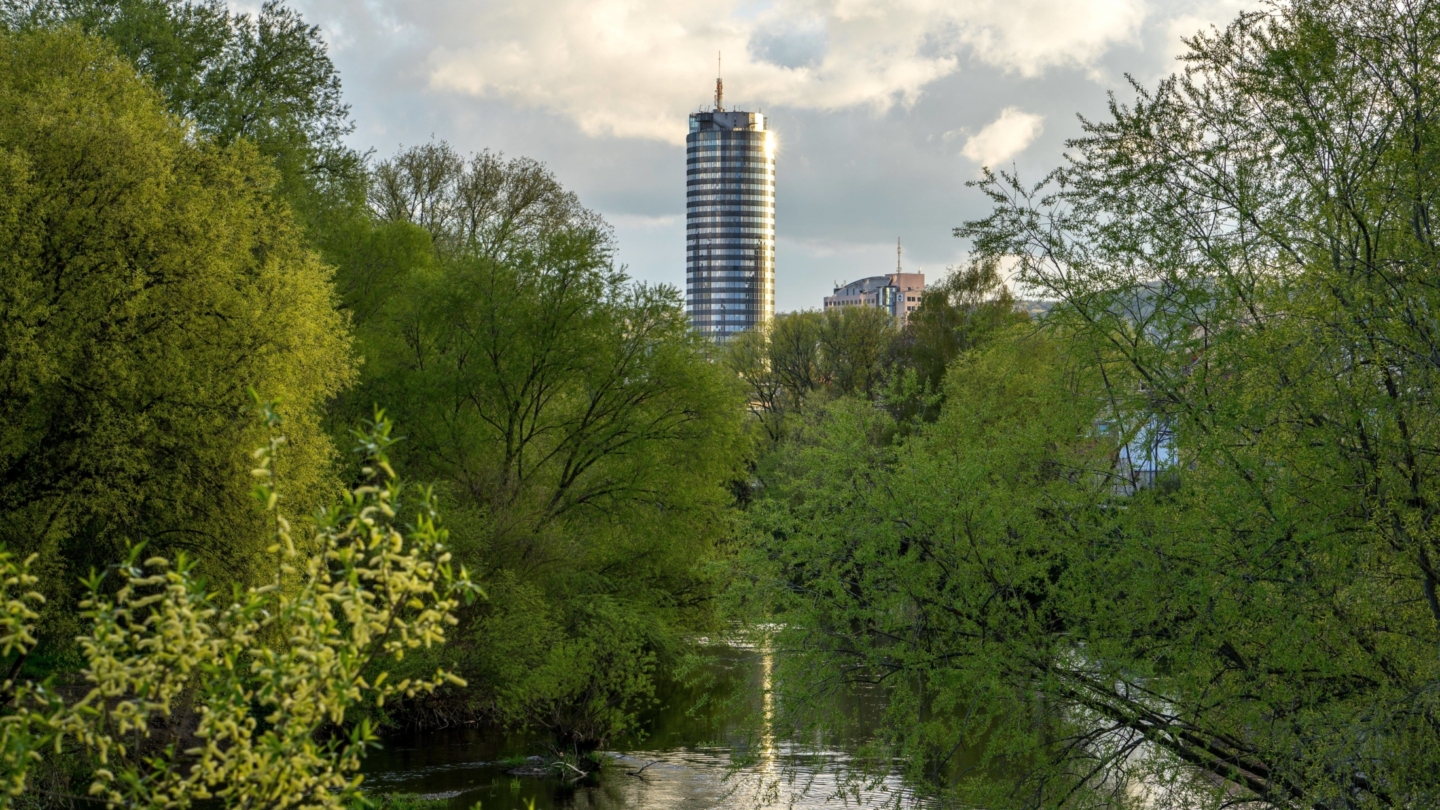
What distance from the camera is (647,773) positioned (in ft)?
83.7

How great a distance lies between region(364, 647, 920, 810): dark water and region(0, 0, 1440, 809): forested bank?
1510mm

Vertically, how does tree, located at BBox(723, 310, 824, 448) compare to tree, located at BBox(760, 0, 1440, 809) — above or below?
above

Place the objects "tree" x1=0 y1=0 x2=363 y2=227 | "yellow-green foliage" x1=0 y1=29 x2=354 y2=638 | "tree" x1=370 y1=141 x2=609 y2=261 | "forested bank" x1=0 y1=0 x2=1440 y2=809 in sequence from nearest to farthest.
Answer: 1. "forested bank" x1=0 y1=0 x2=1440 y2=809
2. "yellow-green foliage" x1=0 y1=29 x2=354 y2=638
3. "tree" x1=0 y1=0 x2=363 y2=227
4. "tree" x1=370 y1=141 x2=609 y2=261

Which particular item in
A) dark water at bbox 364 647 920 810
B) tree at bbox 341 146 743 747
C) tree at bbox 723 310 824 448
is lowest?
dark water at bbox 364 647 920 810

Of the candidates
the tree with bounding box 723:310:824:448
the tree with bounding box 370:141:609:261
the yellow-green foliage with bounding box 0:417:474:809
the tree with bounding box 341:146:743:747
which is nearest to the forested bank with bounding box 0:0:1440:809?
the yellow-green foliage with bounding box 0:417:474:809

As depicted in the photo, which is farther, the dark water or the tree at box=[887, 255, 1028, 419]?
the tree at box=[887, 255, 1028, 419]

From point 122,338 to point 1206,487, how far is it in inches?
618

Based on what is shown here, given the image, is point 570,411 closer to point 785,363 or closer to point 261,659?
point 261,659

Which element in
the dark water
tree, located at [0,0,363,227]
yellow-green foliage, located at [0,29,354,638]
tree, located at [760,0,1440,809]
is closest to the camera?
tree, located at [760,0,1440,809]

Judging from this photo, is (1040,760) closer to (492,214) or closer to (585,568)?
(585,568)

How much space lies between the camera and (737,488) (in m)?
53.8

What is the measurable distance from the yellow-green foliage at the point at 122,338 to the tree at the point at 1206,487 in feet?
32.6

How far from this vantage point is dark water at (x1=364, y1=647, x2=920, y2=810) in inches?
903

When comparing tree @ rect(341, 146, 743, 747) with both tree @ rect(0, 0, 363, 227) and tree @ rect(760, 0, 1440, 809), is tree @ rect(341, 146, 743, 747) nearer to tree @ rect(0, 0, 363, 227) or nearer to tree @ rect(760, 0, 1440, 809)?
tree @ rect(0, 0, 363, 227)
